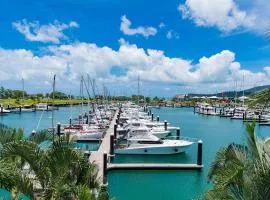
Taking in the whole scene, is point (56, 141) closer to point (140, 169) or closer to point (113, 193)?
point (113, 193)

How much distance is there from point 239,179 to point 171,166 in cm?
2860

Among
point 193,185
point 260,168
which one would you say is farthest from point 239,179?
point 193,185

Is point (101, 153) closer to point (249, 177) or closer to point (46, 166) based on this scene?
point (46, 166)

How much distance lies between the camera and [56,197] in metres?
12.1

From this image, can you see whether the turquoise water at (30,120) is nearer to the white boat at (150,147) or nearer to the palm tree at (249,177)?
the white boat at (150,147)

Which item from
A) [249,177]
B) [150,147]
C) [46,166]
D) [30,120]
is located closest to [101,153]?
[150,147]

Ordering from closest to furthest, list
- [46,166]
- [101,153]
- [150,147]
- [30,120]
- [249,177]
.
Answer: [249,177]
[46,166]
[101,153]
[150,147]
[30,120]

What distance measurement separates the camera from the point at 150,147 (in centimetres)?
4659

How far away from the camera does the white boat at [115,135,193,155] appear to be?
46.5 meters

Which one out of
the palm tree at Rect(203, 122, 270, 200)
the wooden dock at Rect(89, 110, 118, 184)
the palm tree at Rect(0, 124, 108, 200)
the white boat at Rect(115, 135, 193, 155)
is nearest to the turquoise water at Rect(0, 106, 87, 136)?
the wooden dock at Rect(89, 110, 118, 184)

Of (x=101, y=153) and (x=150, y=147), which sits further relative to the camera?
(x=150, y=147)

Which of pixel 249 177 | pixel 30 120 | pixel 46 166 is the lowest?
pixel 30 120

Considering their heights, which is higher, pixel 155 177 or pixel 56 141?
pixel 56 141

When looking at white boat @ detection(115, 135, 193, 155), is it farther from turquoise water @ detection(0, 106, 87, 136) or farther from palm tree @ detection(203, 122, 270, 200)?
palm tree @ detection(203, 122, 270, 200)
